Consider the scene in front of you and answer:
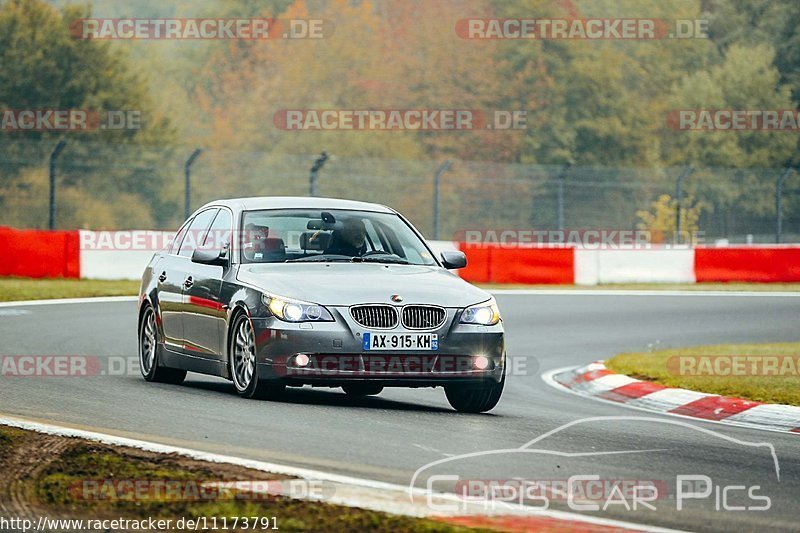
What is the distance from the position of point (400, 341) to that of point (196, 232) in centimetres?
283

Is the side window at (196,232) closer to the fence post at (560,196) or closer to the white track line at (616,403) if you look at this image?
the white track line at (616,403)

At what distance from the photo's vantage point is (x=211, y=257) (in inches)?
450

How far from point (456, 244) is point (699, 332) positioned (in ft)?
31.2

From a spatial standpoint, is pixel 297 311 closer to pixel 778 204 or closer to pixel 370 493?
pixel 370 493

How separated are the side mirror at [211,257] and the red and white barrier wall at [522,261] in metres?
16.1

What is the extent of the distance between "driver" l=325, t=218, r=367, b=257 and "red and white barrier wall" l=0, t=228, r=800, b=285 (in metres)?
16.2

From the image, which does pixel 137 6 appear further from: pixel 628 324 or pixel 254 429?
pixel 254 429

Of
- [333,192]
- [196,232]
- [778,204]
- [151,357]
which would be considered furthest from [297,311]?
[333,192]

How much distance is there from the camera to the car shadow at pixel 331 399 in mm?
10961

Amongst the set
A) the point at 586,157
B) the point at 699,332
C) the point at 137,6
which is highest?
the point at 137,6

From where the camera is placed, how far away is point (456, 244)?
29453mm

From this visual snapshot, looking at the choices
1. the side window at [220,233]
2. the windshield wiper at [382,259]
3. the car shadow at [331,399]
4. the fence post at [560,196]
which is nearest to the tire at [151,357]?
the car shadow at [331,399]

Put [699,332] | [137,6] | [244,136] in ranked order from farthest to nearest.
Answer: [137,6] < [244,136] < [699,332]

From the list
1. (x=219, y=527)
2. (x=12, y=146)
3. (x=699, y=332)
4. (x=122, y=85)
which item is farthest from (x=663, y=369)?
(x=122, y=85)
